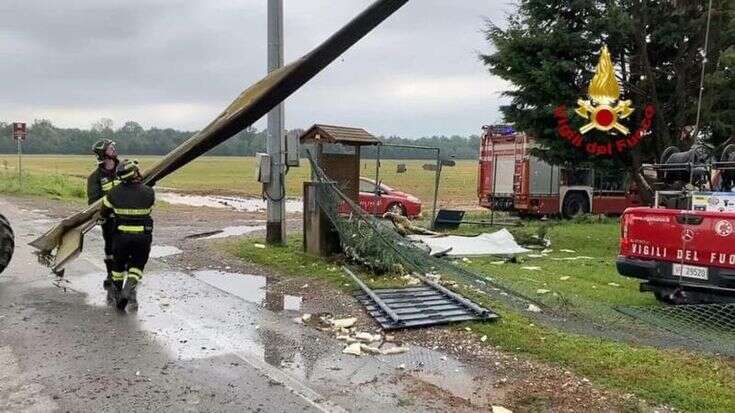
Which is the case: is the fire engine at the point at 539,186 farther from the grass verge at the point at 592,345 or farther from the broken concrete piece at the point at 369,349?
the broken concrete piece at the point at 369,349

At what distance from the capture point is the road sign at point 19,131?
23219 millimetres

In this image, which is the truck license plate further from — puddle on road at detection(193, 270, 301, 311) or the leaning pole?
the leaning pole

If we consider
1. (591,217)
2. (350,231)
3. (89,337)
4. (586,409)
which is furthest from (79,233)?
(591,217)

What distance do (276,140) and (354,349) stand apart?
6.34 m

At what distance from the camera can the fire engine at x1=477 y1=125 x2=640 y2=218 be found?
2217cm

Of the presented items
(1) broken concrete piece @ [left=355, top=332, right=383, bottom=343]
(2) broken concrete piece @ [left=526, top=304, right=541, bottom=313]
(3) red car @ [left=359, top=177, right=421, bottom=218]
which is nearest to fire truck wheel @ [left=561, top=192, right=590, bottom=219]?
(3) red car @ [left=359, top=177, right=421, bottom=218]

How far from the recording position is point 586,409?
4.43 meters

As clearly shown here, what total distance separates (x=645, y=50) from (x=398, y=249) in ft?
27.6

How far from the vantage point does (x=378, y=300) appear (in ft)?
23.9

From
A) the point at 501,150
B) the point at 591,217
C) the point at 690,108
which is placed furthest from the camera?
the point at 501,150

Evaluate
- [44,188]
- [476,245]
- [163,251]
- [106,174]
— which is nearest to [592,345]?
[106,174]

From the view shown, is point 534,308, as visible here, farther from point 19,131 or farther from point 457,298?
point 19,131

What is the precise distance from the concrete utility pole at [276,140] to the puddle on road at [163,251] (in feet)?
5.91

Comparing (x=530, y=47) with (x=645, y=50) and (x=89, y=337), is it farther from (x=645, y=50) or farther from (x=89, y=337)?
(x=89, y=337)
